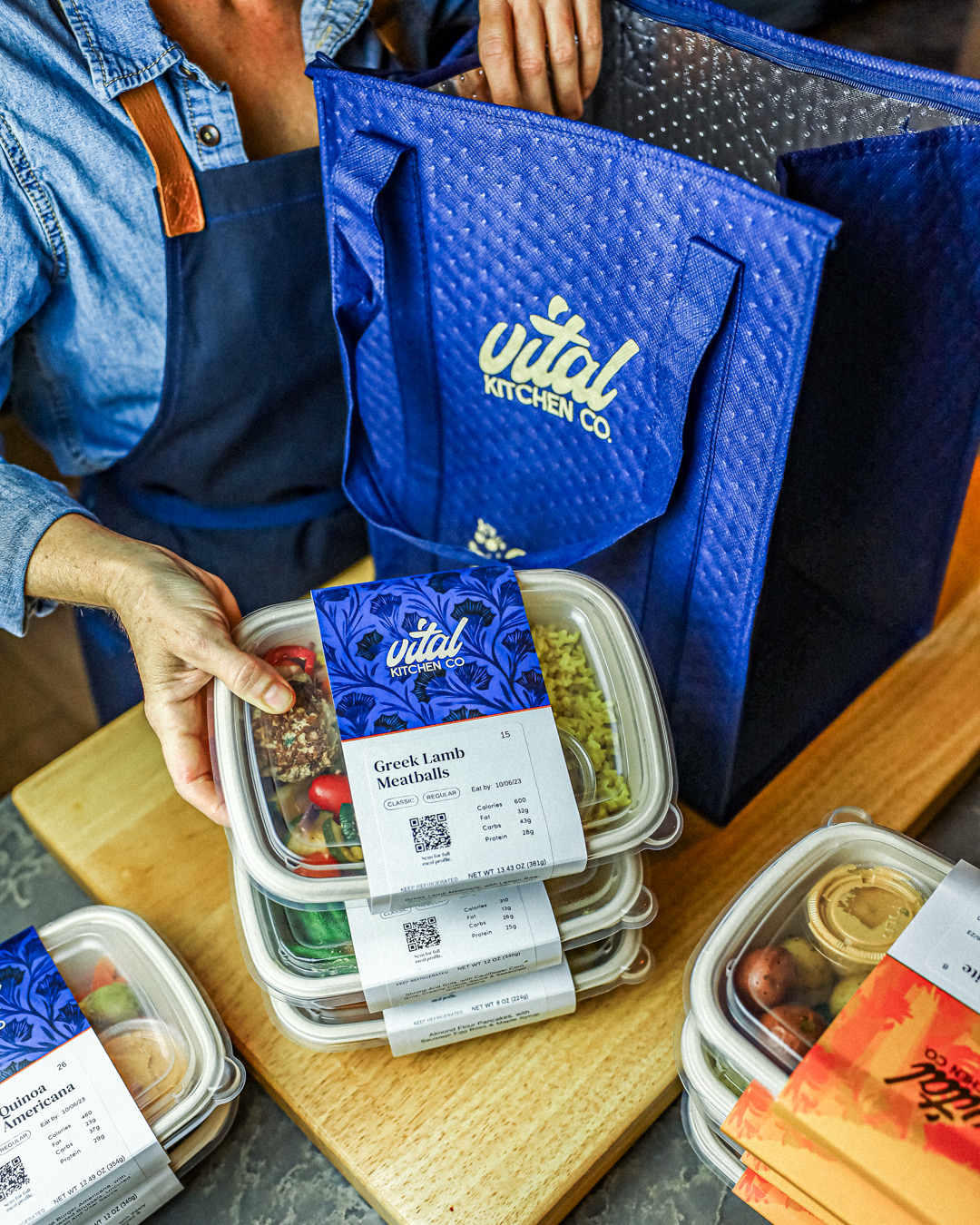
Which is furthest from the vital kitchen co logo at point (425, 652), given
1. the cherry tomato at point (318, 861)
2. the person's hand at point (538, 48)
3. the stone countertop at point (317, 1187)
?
the person's hand at point (538, 48)

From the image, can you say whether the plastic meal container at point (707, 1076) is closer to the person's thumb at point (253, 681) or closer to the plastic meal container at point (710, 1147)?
the plastic meal container at point (710, 1147)

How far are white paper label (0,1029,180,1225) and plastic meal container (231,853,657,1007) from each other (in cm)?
11

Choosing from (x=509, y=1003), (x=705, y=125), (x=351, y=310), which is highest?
(x=705, y=125)

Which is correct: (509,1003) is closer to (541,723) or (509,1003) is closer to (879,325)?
(541,723)

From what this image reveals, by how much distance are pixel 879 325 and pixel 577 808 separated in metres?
0.35

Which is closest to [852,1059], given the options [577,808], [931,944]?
[931,944]

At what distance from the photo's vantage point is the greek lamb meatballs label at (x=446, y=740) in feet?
1.80

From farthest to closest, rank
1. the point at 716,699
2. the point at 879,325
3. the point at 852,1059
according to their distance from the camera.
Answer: the point at 716,699 < the point at 879,325 < the point at 852,1059

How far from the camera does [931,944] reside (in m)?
0.53

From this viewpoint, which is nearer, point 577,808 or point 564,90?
point 577,808

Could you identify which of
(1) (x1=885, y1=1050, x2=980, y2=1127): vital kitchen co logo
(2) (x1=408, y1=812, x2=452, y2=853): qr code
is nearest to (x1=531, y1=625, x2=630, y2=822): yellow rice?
(2) (x1=408, y1=812, x2=452, y2=853): qr code

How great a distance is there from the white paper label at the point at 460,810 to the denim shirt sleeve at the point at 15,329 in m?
0.37

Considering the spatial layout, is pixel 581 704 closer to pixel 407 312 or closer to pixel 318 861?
pixel 318 861

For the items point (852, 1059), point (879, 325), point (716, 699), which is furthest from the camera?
point (716, 699)
